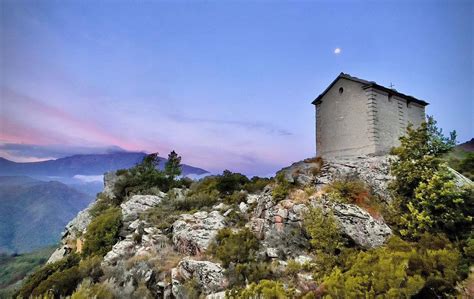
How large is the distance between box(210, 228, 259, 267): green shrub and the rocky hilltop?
0.24 m

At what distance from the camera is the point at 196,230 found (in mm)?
12891

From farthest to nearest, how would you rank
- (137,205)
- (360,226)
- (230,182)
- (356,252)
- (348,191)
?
(230,182), (137,205), (348,191), (360,226), (356,252)

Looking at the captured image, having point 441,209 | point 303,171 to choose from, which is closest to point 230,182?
point 303,171

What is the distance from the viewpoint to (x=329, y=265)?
8.51 metres

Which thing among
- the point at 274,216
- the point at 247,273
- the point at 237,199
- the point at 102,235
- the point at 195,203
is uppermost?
the point at 237,199

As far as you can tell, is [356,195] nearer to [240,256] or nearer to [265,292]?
[240,256]

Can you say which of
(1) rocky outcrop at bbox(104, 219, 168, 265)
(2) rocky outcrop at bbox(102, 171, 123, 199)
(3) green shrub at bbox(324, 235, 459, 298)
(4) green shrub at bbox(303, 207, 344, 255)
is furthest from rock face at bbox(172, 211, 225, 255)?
(2) rocky outcrop at bbox(102, 171, 123, 199)

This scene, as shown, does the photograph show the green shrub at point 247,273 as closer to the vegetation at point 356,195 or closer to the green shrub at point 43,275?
the vegetation at point 356,195

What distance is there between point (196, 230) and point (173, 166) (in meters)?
14.0

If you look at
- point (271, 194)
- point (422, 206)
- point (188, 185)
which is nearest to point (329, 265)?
point (422, 206)

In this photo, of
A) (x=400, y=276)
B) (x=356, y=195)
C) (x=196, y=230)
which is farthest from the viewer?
(x=196, y=230)

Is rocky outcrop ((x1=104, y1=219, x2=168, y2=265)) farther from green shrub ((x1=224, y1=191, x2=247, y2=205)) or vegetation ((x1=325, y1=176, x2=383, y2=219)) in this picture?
vegetation ((x1=325, y1=176, x2=383, y2=219))

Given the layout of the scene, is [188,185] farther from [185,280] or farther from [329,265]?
[329,265]

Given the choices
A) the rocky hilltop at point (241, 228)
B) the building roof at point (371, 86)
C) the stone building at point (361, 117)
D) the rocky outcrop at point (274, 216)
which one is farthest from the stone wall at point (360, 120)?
the rocky outcrop at point (274, 216)
